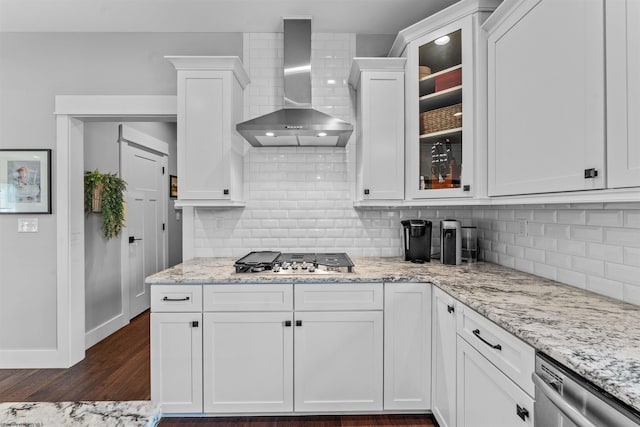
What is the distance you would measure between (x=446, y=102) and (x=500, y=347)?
1535mm

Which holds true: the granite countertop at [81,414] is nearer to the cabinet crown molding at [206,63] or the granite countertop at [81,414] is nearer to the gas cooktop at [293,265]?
the gas cooktop at [293,265]

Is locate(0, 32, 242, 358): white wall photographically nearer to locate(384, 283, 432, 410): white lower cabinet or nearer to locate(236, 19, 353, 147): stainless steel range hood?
locate(236, 19, 353, 147): stainless steel range hood

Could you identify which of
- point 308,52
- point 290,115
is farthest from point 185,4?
point 290,115

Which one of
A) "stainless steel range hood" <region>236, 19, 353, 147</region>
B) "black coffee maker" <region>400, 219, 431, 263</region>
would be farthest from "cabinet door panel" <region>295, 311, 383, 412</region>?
"stainless steel range hood" <region>236, 19, 353, 147</region>

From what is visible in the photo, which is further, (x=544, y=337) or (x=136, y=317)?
(x=136, y=317)

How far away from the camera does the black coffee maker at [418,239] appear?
8.07 ft

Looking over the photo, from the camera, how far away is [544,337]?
1.05 m

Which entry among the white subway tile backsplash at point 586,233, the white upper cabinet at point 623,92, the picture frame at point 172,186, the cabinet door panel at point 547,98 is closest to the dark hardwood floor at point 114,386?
the white subway tile backsplash at point 586,233

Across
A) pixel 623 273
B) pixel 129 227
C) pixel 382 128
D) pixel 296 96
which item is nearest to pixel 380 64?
pixel 382 128

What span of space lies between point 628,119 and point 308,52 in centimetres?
211

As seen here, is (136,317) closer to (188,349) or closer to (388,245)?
(188,349)

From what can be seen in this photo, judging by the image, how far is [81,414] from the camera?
63 cm

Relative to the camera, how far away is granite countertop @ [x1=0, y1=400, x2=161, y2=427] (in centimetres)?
60

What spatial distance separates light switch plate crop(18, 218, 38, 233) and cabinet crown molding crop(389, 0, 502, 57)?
126 inches
